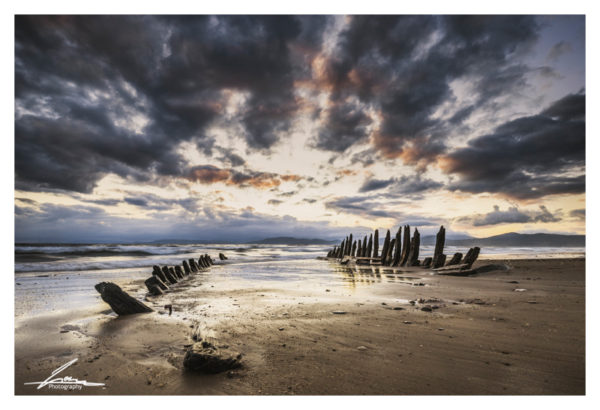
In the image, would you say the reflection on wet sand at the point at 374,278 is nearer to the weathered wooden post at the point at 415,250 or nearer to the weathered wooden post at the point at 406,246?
the weathered wooden post at the point at 415,250

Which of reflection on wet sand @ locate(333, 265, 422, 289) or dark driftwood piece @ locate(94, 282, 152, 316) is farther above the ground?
dark driftwood piece @ locate(94, 282, 152, 316)

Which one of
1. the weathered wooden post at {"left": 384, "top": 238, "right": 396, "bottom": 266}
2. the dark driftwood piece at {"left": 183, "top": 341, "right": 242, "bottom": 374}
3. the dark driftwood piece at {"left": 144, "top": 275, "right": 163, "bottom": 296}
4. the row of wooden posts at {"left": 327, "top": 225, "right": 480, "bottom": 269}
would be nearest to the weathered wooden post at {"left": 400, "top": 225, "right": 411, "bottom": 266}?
the row of wooden posts at {"left": 327, "top": 225, "right": 480, "bottom": 269}

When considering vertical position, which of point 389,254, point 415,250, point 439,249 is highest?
point 439,249

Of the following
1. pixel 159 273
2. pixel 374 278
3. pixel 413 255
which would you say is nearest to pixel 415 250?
pixel 413 255

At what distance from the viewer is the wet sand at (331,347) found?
2863 mm

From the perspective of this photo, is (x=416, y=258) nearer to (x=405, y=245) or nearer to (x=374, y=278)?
(x=405, y=245)

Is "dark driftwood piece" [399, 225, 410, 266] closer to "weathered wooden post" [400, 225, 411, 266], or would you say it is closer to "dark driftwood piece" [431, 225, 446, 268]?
"weathered wooden post" [400, 225, 411, 266]

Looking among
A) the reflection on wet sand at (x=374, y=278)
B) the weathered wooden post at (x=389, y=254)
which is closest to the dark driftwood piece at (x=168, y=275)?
the reflection on wet sand at (x=374, y=278)

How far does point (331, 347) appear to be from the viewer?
3779 mm

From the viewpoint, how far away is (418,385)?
2.79 m

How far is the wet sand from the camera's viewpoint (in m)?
2.86

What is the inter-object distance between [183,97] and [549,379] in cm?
796

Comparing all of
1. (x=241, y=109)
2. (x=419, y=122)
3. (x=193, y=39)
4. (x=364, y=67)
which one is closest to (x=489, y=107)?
(x=419, y=122)

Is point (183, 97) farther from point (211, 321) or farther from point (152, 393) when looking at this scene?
point (152, 393)
